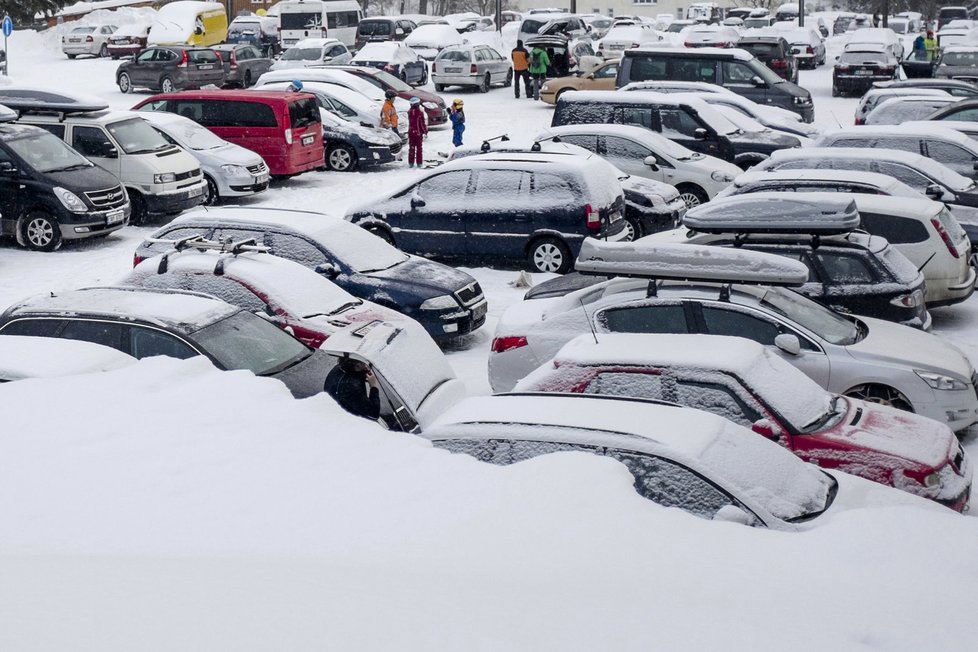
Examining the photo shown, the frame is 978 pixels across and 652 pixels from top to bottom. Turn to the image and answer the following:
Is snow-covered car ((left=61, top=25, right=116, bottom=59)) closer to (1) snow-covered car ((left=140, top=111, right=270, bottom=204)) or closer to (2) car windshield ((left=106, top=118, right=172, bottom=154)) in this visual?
(1) snow-covered car ((left=140, top=111, right=270, bottom=204))

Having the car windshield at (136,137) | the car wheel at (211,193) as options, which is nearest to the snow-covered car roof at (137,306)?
the car windshield at (136,137)

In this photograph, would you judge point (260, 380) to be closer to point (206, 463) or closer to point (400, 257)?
point (206, 463)

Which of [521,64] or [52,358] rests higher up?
[521,64]

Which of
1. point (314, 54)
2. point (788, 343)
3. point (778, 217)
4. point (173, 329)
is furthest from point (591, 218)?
point (314, 54)

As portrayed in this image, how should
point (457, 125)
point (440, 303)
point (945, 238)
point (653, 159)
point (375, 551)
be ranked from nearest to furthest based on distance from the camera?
point (375, 551)
point (440, 303)
point (945, 238)
point (653, 159)
point (457, 125)

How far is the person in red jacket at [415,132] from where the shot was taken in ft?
78.3

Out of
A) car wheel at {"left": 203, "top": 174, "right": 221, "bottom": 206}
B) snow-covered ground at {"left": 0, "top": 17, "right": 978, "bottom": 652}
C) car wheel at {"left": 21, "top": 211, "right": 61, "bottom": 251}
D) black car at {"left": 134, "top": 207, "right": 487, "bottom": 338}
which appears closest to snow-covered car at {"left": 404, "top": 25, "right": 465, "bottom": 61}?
car wheel at {"left": 203, "top": 174, "right": 221, "bottom": 206}

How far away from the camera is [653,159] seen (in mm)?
18828

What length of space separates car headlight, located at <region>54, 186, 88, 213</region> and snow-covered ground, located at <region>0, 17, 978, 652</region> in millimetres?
9932

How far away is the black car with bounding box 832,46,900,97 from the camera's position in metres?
35.0

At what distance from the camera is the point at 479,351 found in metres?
12.9

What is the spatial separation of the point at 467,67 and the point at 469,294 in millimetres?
25142

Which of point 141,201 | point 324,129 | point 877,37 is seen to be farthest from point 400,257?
point 877,37

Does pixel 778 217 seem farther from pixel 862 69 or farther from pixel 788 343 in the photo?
pixel 862 69
